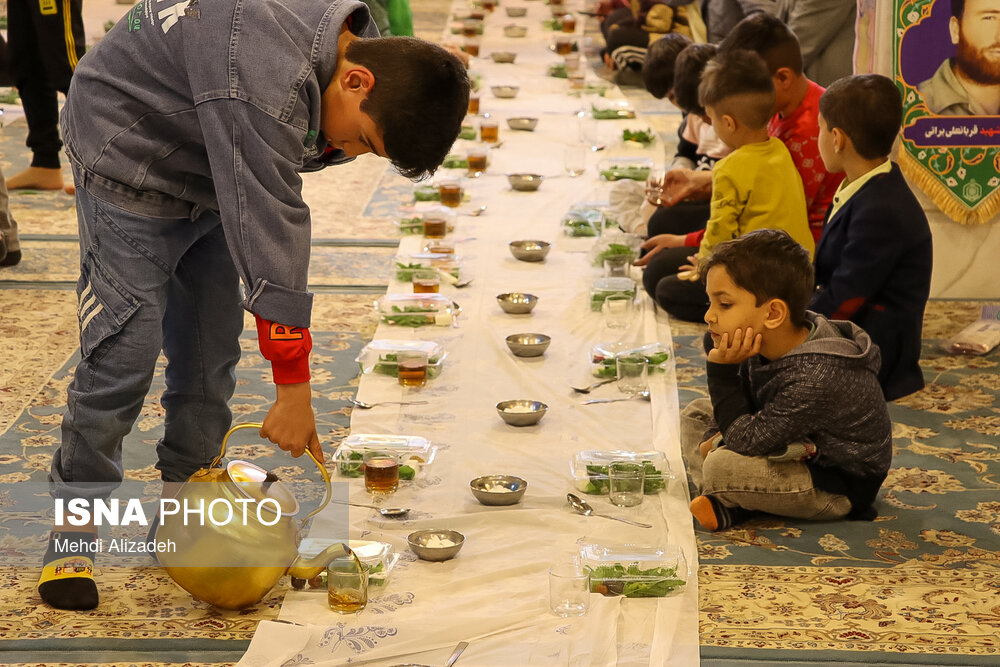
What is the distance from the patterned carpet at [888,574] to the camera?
8.05 feet

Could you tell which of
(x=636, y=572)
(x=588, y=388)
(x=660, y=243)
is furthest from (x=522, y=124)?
(x=636, y=572)

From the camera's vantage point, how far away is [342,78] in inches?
85.0

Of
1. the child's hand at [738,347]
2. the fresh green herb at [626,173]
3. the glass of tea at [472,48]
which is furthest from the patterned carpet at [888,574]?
the glass of tea at [472,48]

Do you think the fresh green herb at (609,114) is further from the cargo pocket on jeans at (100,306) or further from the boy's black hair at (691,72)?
the cargo pocket on jeans at (100,306)

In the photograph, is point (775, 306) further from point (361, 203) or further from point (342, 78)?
point (361, 203)

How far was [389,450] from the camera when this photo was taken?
304 cm

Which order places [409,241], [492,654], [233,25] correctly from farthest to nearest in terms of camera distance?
[409,241] < [492,654] < [233,25]

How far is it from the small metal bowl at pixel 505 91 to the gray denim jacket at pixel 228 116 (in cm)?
478

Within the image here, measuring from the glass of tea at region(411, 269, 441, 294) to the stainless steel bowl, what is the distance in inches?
17.7

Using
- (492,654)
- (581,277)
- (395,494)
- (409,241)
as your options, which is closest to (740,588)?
(492,654)

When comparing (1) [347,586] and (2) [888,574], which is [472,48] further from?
(1) [347,586]

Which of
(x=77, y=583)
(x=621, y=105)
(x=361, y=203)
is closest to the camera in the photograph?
(x=77, y=583)

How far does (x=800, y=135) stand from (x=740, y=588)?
2061 millimetres

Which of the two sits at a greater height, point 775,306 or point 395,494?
point 775,306
